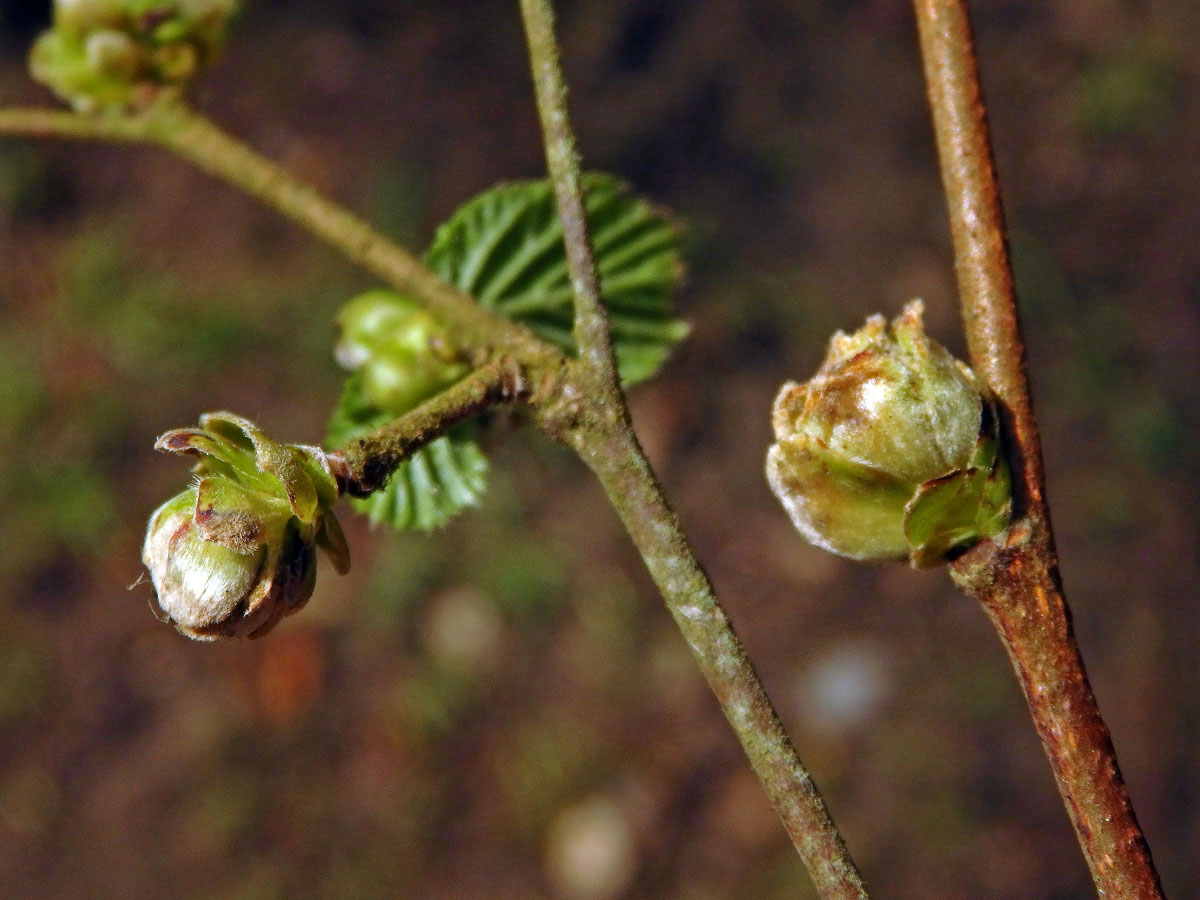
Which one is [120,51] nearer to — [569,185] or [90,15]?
[90,15]

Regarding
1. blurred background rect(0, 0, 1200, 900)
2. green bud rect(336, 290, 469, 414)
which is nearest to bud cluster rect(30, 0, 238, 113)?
green bud rect(336, 290, 469, 414)

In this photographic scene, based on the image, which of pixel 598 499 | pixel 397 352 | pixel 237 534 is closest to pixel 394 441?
pixel 237 534

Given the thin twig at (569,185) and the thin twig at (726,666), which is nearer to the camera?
the thin twig at (726,666)

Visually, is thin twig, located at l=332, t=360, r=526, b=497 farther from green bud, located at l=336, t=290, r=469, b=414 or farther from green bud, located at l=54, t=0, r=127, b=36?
green bud, located at l=54, t=0, r=127, b=36

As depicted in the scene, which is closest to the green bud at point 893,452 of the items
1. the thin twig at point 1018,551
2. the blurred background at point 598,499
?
the thin twig at point 1018,551

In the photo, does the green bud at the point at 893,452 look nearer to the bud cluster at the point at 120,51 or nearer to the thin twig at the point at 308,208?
the thin twig at the point at 308,208

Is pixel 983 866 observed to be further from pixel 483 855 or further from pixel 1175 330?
pixel 1175 330
